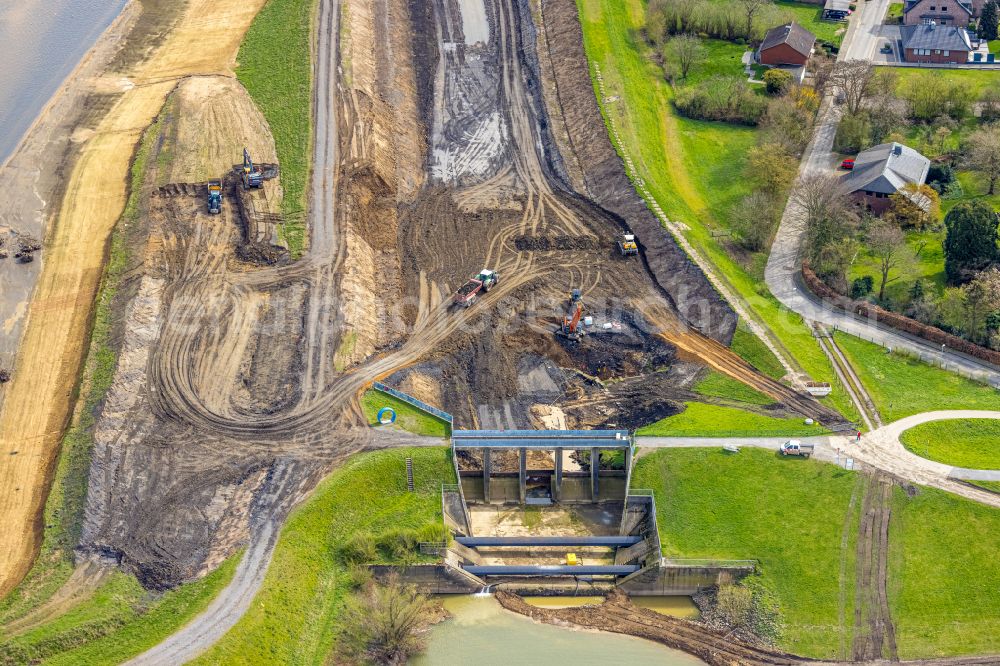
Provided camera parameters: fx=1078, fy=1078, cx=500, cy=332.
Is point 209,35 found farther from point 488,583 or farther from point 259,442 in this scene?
point 488,583

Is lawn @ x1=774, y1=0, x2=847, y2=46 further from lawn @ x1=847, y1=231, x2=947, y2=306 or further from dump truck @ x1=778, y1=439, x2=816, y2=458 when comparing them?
dump truck @ x1=778, y1=439, x2=816, y2=458

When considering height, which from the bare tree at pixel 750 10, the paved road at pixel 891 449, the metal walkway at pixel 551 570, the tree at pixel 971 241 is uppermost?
the bare tree at pixel 750 10

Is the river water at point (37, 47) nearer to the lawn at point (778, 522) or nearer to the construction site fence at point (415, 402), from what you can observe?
the construction site fence at point (415, 402)

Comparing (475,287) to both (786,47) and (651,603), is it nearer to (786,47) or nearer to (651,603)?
(651,603)

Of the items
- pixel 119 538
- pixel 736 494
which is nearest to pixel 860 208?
pixel 736 494

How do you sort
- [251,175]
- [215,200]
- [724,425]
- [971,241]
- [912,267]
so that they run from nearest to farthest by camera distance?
[724,425]
[971,241]
[912,267]
[215,200]
[251,175]

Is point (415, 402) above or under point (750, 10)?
under

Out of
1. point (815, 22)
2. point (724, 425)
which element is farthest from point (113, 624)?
point (815, 22)

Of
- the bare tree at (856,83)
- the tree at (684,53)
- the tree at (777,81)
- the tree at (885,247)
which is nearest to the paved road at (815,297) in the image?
the bare tree at (856,83)
